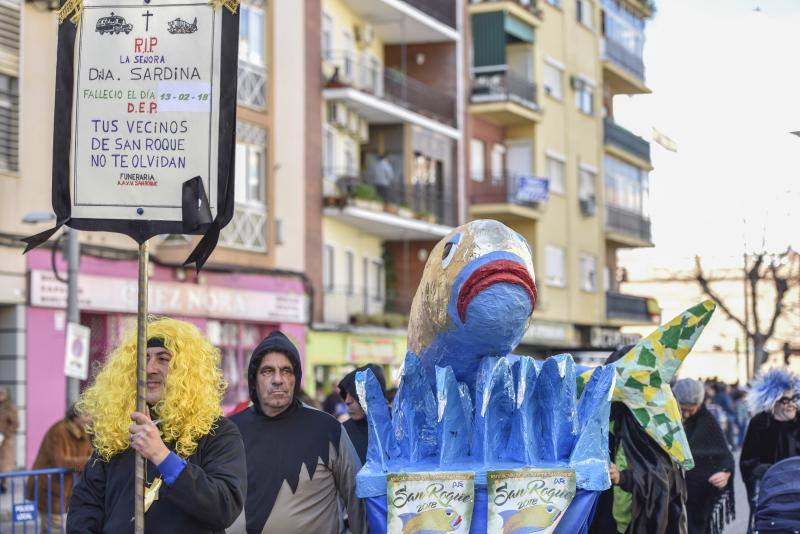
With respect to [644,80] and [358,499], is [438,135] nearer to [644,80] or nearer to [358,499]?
[644,80]

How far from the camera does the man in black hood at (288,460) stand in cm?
723

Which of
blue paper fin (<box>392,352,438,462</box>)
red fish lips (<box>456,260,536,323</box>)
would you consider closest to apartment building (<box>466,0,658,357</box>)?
blue paper fin (<box>392,352,438,462</box>)

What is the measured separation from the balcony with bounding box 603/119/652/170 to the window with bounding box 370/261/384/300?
47.1 ft

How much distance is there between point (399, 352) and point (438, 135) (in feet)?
20.2

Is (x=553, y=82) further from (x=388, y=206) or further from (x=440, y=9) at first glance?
(x=388, y=206)

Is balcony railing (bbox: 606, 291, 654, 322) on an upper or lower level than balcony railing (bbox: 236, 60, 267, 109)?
lower

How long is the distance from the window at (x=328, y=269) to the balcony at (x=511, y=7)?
35.7 feet

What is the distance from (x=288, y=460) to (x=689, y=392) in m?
4.98

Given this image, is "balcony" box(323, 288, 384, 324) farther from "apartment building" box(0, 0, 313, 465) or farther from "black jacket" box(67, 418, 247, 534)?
"black jacket" box(67, 418, 247, 534)

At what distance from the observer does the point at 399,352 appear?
3734 centimetres

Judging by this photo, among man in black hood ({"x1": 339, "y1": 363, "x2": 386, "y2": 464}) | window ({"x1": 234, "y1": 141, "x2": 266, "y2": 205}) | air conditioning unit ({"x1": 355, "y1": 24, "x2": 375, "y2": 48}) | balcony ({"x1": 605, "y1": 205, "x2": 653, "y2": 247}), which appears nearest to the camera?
man in black hood ({"x1": 339, "y1": 363, "x2": 386, "y2": 464})

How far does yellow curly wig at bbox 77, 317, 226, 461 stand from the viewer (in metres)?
5.72

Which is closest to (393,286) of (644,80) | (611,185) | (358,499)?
(611,185)

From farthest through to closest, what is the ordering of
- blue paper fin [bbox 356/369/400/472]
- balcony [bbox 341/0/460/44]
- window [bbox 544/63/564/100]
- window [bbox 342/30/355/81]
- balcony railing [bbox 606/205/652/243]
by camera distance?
A: balcony railing [bbox 606/205/652/243]
window [bbox 544/63/564/100]
balcony [bbox 341/0/460/44]
window [bbox 342/30/355/81]
blue paper fin [bbox 356/369/400/472]
